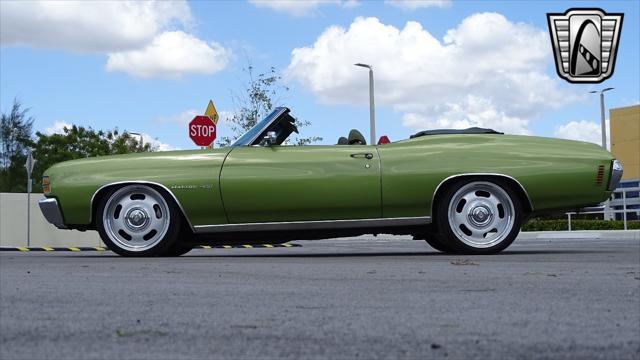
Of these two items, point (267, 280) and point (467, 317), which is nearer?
point (467, 317)

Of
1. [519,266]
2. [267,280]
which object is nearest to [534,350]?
[267,280]

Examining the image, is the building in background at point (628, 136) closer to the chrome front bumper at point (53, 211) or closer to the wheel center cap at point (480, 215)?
the wheel center cap at point (480, 215)

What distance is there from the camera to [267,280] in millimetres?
5242

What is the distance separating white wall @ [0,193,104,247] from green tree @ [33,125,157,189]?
28.5 metres

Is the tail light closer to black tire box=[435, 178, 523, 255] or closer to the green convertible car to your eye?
the green convertible car

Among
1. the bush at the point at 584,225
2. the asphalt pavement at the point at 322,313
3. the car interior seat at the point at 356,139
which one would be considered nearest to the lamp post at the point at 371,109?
the bush at the point at 584,225

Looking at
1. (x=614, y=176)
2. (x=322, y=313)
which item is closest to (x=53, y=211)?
(x=322, y=313)

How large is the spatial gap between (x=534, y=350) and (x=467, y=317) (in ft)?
2.34

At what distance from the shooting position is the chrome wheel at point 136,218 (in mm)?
7895

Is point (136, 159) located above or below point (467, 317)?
above

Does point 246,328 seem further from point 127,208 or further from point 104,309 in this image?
point 127,208

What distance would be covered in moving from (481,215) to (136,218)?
125 inches

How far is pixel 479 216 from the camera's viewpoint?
7.82 meters

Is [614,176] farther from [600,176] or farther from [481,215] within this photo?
[481,215]
